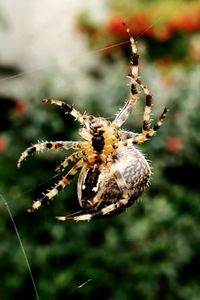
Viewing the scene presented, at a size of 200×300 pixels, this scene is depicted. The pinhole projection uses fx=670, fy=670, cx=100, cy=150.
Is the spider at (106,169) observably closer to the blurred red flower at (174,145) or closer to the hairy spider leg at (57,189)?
the hairy spider leg at (57,189)

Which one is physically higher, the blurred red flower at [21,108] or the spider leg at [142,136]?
the spider leg at [142,136]

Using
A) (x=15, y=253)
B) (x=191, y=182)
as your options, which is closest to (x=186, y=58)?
(x=191, y=182)

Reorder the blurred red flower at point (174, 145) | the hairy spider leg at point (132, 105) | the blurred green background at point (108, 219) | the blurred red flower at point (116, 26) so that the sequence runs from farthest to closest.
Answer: the blurred red flower at point (116, 26), the blurred red flower at point (174, 145), the blurred green background at point (108, 219), the hairy spider leg at point (132, 105)

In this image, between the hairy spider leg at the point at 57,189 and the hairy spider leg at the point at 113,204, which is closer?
the hairy spider leg at the point at 113,204

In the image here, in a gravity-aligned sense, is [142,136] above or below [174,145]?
above

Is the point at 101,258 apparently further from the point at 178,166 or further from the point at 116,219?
the point at 178,166

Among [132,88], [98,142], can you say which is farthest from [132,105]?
[98,142]

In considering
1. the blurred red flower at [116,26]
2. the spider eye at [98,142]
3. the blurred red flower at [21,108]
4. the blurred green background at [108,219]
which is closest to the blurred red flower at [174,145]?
the blurred green background at [108,219]

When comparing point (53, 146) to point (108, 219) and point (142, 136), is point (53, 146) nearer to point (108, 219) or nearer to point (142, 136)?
point (142, 136)
